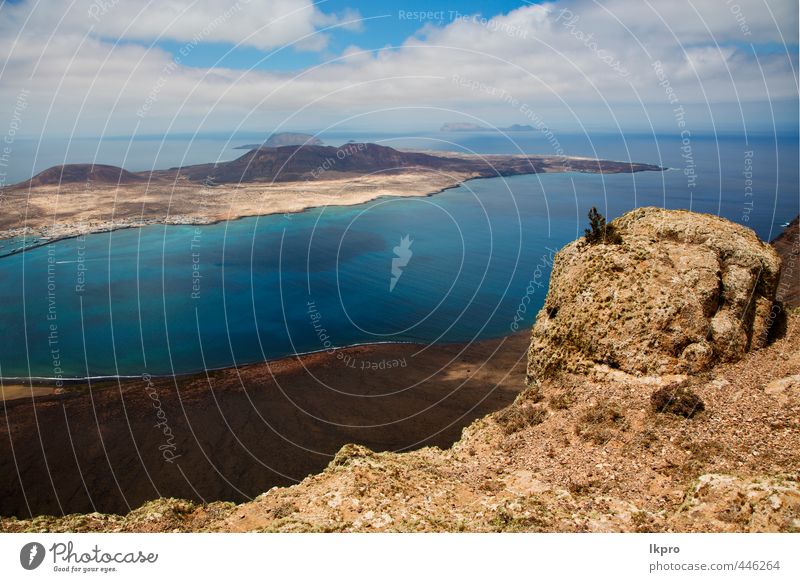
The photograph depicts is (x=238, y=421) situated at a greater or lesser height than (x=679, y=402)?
lesser

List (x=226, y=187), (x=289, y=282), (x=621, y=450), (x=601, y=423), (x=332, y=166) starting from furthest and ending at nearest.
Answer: (x=332, y=166), (x=226, y=187), (x=289, y=282), (x=601, y=423), (x=621, y=450)

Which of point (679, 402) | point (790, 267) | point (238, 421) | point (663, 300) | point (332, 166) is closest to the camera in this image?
point (679, 402)

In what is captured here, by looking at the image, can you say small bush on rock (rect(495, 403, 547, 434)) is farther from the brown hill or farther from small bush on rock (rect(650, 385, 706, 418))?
the brown hill

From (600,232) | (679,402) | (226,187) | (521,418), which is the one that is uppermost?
(226,187)

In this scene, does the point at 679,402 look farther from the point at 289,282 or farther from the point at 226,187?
the point at 226,187

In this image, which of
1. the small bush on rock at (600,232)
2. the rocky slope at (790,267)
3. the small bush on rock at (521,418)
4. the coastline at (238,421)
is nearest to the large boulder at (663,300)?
the small bush on rock at (600,232)

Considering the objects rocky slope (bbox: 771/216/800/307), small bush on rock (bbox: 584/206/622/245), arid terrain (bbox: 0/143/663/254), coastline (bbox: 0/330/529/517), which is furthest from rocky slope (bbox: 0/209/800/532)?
arid terrain (bbox: 0/143/663/254)

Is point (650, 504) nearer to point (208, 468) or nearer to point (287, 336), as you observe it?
point (208, 468)

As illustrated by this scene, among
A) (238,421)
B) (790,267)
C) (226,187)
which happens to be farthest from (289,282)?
(226,187)
